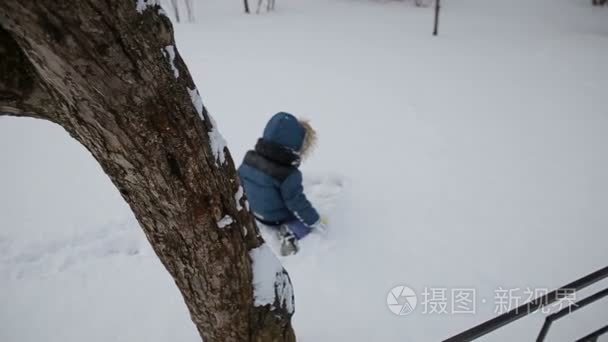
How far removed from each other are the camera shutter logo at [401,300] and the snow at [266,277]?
3.31ft

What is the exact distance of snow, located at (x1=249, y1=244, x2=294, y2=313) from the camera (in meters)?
1.19

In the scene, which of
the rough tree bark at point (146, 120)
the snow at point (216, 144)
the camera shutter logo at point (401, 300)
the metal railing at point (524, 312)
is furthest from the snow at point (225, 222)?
the camera shutter logo at point (401, 300)

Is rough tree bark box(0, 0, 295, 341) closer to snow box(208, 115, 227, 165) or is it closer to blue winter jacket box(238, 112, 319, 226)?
snow box(208, 115, 227, 165)

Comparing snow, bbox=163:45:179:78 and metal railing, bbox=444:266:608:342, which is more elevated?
snow, bbox=163:45:179:78

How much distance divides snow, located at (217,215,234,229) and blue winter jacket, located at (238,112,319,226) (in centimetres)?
115

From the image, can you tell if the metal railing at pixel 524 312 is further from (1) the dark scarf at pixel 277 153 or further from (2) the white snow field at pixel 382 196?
(1) the dark scarf at pixel 277 153

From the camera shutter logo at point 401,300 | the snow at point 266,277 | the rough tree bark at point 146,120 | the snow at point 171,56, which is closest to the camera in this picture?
the rough tree bark at point 146,120

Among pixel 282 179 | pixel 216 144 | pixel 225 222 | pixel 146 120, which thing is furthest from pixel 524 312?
pixel 282 179

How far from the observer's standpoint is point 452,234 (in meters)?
2.52

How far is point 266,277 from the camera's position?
1228mm

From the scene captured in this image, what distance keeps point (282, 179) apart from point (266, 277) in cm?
104

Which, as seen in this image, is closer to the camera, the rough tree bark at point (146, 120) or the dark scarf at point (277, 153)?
the rough tree bark at point (146, 120)

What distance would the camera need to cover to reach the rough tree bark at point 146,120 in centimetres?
57

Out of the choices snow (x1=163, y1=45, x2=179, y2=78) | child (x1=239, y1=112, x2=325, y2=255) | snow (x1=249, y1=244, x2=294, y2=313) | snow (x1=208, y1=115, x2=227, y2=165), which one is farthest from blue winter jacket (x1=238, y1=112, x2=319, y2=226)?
snow (x1=163, y1=45, x2=179, y2=78)
